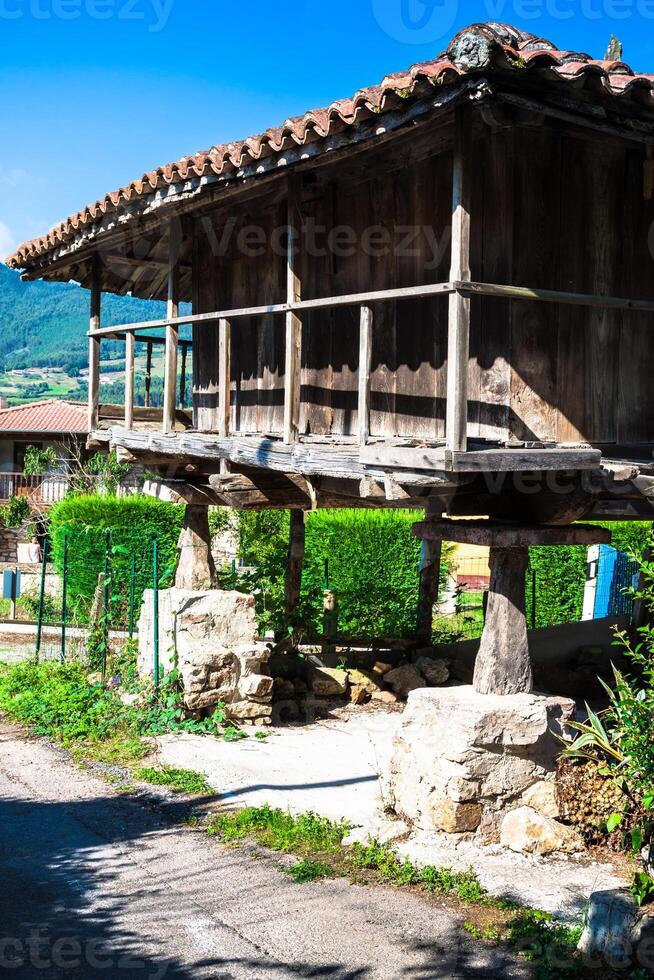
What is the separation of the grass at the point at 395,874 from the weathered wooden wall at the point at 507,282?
92.5 inches

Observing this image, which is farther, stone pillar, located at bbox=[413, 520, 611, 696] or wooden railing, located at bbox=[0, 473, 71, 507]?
wooden railing, located at bbox=[0, 473, 71, 507]

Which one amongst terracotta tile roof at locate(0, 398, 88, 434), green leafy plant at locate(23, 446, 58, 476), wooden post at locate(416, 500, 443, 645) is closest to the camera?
wooden post at locate(416, 500, 443, 645)

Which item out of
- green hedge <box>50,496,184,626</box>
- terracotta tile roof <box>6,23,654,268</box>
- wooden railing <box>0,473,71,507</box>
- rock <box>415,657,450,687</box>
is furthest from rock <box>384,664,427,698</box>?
wooden railing <box>0,473,71,507</box>

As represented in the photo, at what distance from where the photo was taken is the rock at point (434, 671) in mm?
9531

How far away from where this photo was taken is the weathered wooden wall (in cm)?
533

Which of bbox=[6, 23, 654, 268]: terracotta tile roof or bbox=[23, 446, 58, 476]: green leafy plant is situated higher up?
bbox=[6, 23, 654, 268]: terracotta tile roof

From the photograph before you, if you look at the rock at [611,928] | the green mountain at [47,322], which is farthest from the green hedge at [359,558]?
the green mountain at [47,322]

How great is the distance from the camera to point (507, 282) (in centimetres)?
535

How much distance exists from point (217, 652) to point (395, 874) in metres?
3.31

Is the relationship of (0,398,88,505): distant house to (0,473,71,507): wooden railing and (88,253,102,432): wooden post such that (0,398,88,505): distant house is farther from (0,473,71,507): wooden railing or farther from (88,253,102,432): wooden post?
(88,253,102,432): wooden post

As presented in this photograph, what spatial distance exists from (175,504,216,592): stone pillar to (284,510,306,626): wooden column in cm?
147
